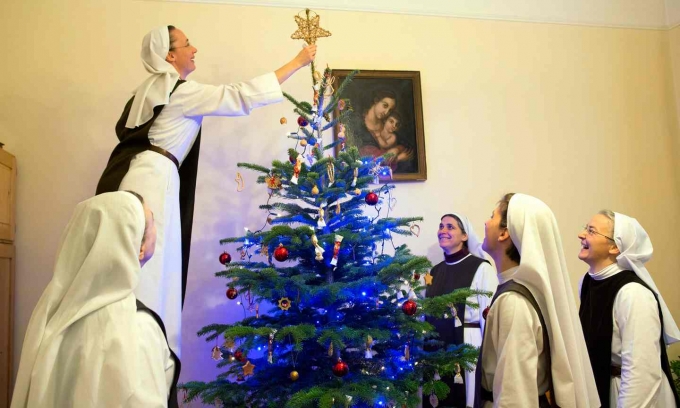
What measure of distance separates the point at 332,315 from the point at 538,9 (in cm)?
384

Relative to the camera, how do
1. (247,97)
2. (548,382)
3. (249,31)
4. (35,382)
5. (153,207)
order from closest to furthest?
(35,382) → (548,382) → (153,207) → (247,97) → (249,31)

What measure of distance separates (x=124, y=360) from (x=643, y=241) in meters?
3.14

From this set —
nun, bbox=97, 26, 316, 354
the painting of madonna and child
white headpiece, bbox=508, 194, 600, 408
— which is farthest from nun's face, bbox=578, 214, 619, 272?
nun, bbox=97, 26, 316, 354

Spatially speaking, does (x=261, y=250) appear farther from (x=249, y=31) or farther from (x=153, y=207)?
(x=249, y=31)

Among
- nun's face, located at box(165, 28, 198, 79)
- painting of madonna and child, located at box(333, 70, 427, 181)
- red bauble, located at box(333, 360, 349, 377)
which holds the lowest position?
red bauble, located at box(333, 360, 349, 377)

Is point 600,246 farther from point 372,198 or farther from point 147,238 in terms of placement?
point 147,238

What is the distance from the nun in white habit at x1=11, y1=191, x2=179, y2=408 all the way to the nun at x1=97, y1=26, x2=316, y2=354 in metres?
1.03

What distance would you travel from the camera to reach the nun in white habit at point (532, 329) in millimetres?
2309

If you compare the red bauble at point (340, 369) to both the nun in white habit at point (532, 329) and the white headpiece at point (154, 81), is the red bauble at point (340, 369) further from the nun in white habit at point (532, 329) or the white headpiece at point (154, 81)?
the white headpiece at point (154, 81)

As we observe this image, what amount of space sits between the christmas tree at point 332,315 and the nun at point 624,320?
830 mm

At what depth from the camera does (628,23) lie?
Answer: 5742 mm

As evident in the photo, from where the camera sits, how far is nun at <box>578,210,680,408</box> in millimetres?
3135

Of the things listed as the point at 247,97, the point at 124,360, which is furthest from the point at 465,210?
the point at 124,360

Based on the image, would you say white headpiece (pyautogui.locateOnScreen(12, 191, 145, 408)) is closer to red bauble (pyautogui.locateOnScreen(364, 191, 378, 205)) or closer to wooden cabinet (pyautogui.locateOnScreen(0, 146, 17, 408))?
red bauble (pyautogui.locateOnScreen(364, 191, 378, 205))
